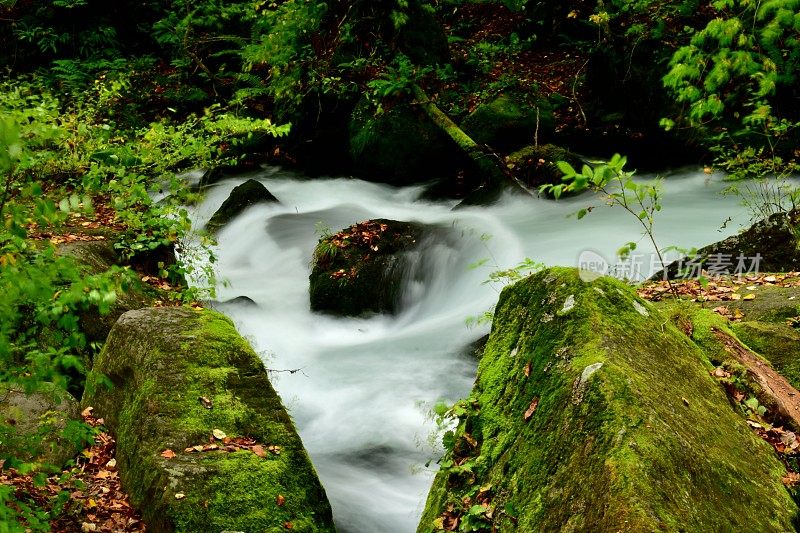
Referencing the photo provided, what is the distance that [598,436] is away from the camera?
251cm

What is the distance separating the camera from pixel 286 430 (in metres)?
4.56

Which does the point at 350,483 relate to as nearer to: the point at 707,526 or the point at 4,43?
the point at 707,526

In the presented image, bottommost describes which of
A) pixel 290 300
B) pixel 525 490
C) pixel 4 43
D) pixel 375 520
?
pixel 375 520

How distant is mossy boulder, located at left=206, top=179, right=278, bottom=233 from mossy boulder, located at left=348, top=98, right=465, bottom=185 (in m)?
2.27

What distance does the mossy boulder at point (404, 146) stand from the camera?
1235 cm

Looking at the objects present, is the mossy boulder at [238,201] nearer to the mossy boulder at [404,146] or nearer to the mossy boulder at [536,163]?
the mossy boulder at [404,146]

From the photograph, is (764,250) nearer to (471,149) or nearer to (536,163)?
(536,163)

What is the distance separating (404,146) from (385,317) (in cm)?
484

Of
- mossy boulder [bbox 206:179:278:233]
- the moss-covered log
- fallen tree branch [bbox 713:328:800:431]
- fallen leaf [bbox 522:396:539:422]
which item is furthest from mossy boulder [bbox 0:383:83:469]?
the moss-covered log

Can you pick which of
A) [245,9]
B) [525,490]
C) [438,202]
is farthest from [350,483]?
[245,9]

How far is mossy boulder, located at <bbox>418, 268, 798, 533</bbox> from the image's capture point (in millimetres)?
2324

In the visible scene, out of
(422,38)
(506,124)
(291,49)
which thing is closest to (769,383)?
(506,124)

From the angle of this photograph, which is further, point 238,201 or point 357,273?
point 238,201

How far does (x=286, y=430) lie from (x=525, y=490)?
221 cm
